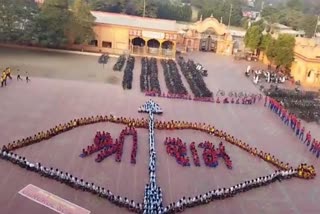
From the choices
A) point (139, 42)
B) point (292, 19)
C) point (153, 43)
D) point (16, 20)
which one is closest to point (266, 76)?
point (153, 43)

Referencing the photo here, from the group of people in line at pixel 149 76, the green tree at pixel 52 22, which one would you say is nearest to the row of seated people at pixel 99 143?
the group of people in line at pixel 149 76

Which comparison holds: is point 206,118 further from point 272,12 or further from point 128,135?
point 272,12

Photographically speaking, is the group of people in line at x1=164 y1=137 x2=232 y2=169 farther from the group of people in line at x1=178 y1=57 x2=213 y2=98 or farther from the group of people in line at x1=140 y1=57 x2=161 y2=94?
the group of people in line at x1=178 y1=57 x2=213 y2=98

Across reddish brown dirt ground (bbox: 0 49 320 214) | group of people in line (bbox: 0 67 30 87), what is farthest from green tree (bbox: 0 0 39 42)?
reddish brown dirt ground (bbox: 0 49 320 214)

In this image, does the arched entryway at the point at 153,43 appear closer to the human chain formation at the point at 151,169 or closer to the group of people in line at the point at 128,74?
the group of people in line at the point at 128,74

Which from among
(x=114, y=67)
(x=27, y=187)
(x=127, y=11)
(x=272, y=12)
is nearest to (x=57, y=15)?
(x=114, y=67)

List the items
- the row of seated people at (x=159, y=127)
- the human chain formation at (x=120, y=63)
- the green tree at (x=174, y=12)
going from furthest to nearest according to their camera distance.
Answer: the green tree at (x=174, y=12) → the human chain formation at (x=120, y=63) → the row of seated people at (x=159, y=127)

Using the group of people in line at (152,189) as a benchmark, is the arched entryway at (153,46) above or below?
above
